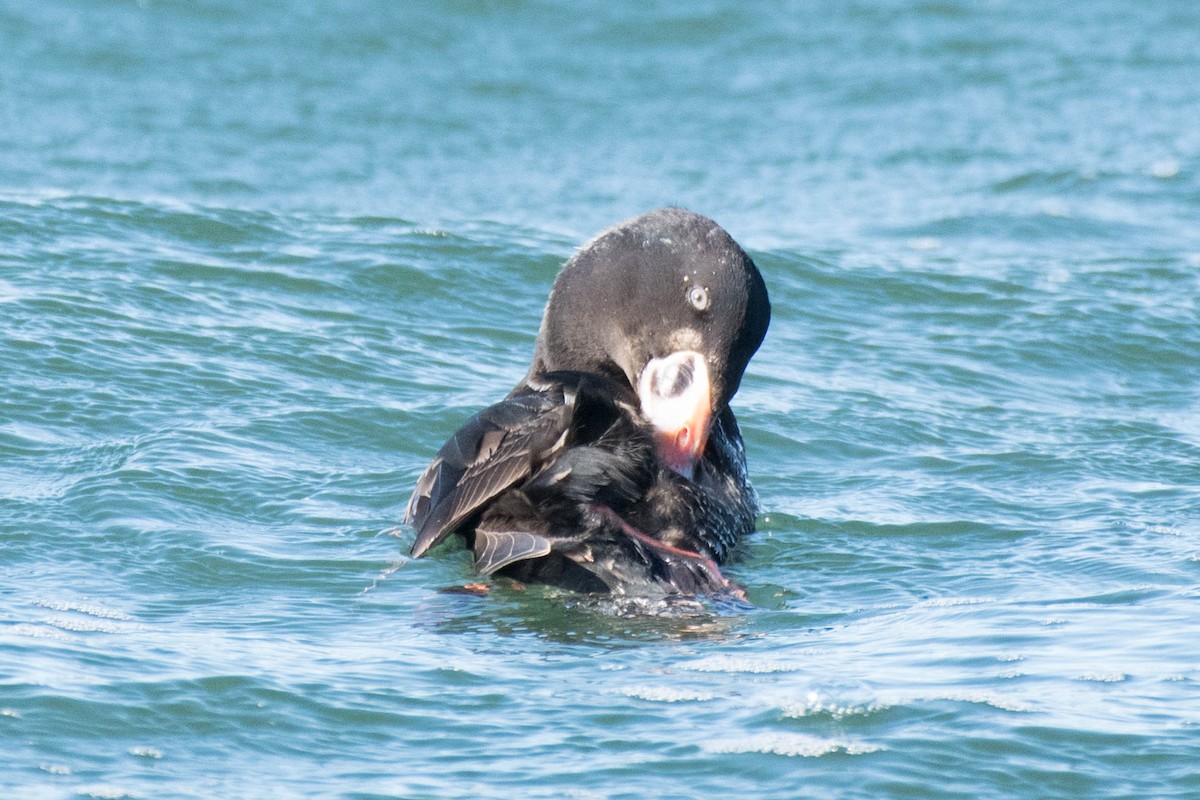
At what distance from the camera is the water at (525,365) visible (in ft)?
12.6

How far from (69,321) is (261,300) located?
40.1 inches

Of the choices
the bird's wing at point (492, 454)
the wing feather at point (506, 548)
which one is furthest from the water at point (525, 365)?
the bird's wing at point (492, 454)

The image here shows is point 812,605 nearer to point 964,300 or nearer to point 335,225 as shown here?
point 964,300

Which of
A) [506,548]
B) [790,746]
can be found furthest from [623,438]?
[790,746]

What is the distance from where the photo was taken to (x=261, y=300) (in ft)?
27.1

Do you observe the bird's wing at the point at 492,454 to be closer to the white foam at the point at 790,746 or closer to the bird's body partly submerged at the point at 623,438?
the bird's body partly submerged at the point at 623,438

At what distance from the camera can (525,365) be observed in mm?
7973

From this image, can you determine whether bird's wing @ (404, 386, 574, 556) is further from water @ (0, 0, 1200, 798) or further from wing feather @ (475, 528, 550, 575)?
water @ (0, 0, 1200, 798)

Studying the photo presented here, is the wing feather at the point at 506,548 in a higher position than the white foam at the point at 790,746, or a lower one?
higher

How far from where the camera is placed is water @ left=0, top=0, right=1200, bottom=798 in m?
3.85

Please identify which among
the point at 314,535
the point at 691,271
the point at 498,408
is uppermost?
the point at 691,271

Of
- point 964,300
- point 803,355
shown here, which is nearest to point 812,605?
point 803,355

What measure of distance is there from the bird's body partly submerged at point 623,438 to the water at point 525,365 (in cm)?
17

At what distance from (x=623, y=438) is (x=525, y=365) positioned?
291 cm
